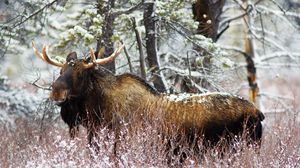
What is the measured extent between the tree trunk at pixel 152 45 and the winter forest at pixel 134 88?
2 cm

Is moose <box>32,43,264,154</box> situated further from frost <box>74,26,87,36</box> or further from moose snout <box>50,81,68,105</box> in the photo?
frost <box>74,26,87,36</box>

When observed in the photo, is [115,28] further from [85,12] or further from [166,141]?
[166,141]

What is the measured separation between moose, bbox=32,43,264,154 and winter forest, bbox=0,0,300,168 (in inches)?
0.8

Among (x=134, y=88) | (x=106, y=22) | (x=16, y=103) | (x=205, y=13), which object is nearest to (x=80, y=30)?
(x=106, y=22)

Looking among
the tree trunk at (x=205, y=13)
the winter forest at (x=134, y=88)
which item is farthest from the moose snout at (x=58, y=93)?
the tree trunk at (x=205, y=13)

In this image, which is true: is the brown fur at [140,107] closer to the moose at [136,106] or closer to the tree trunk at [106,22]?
the moose at [136,106]

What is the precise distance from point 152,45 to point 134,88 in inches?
118

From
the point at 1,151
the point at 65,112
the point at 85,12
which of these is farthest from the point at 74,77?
the point at 85,12

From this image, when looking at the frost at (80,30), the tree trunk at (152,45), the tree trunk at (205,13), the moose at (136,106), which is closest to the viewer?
the moose at (136,106)

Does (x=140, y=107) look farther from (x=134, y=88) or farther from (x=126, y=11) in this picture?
(x=126, y=11)

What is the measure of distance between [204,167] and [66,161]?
170 centimetres

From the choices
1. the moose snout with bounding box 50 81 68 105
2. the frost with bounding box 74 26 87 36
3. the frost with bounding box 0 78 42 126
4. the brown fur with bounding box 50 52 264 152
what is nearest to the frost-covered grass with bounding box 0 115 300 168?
the brown fur with bounding box 50 52 264 152

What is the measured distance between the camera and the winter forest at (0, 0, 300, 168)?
10055 millimetres

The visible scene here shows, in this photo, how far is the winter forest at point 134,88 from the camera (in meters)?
A: 10.1
